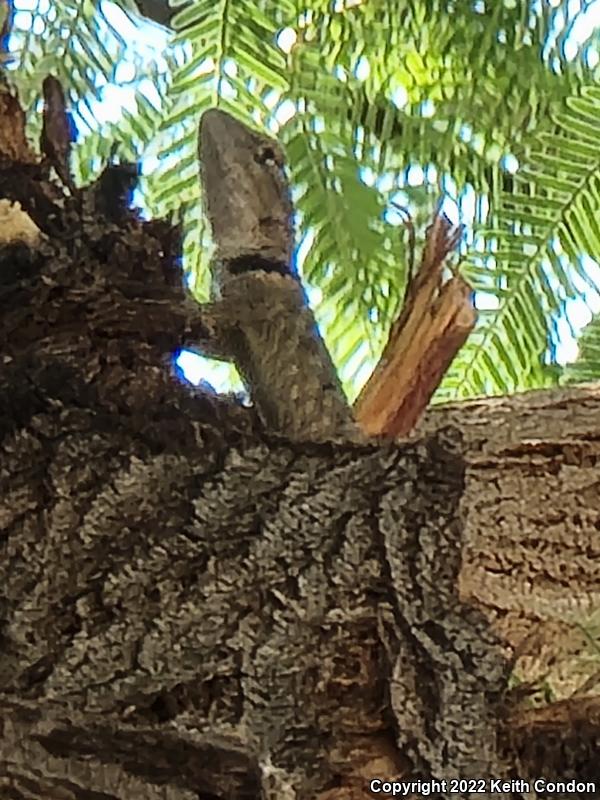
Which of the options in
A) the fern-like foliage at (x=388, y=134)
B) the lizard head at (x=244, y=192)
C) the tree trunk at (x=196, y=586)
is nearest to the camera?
the tree trunk at (x=196, y=586)

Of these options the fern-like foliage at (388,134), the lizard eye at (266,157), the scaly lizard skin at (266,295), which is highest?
the fern-like foliage at (388,134)

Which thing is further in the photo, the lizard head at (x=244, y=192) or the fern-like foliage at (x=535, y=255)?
the fern-like foliage at (x=535, y=255)

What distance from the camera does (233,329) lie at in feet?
1.75

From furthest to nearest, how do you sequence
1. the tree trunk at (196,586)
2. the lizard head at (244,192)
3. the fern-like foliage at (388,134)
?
the fern-like foliage at (388,134), the lizard head at (244,192), the tree trunk at (196,586)

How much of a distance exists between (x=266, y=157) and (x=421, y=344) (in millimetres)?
126

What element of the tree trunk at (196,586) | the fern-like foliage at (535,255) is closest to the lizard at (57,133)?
the tree trunk at (196,586)

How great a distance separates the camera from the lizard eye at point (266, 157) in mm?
598

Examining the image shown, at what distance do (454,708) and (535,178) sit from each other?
1.67ft

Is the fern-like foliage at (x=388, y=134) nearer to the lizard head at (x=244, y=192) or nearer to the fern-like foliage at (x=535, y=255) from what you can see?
the fern-like foliage at (x=535, y=255)

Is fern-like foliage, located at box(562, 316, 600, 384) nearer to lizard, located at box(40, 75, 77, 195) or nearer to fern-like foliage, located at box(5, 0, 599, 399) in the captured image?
fern-like foliage, located at box(5, 0, 599, 399)

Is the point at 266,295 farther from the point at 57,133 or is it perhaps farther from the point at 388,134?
the point at 388,134

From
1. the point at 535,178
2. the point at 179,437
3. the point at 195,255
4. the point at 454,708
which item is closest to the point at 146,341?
the point at 179,437

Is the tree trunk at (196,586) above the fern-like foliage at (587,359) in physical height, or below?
below

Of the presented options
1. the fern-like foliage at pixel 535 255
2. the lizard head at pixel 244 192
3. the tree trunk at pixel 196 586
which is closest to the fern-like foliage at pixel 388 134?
the fern-like foliage at pixel 535 255
